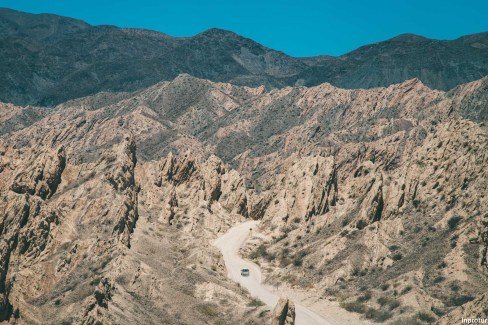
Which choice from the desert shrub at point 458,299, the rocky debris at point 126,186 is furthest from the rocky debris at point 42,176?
the desert shrub at point 458,299

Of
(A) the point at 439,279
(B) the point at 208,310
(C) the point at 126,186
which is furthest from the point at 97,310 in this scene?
(C) the point at 126,186

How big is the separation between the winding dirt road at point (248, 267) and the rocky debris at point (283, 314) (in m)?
3.64

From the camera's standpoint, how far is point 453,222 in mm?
87875

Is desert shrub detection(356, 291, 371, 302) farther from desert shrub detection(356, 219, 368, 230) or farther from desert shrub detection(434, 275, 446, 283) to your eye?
desert shrub detection(356, 219, 368, 230)

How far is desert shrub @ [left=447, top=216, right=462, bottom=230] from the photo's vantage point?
285 feet

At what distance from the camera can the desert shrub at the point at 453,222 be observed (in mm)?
87000

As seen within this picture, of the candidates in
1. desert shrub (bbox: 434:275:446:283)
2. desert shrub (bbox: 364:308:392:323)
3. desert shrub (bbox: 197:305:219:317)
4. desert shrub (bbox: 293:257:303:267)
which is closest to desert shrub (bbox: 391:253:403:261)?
desert shrub (bbox: 434:275:446:283)

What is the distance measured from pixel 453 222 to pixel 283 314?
2881 cm

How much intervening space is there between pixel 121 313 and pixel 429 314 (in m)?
27.2

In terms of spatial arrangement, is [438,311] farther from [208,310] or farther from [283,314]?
[208,310]

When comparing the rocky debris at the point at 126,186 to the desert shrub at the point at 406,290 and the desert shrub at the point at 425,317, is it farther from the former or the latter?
the desert shrub at the point at 425,317

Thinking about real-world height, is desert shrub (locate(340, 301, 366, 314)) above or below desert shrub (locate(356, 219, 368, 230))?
below

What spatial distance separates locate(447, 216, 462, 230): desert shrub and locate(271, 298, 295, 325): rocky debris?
86.8 ft

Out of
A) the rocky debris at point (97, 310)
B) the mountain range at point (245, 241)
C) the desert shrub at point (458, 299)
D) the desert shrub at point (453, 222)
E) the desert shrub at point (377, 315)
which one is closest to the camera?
the rocky debris at point (97, 310)
